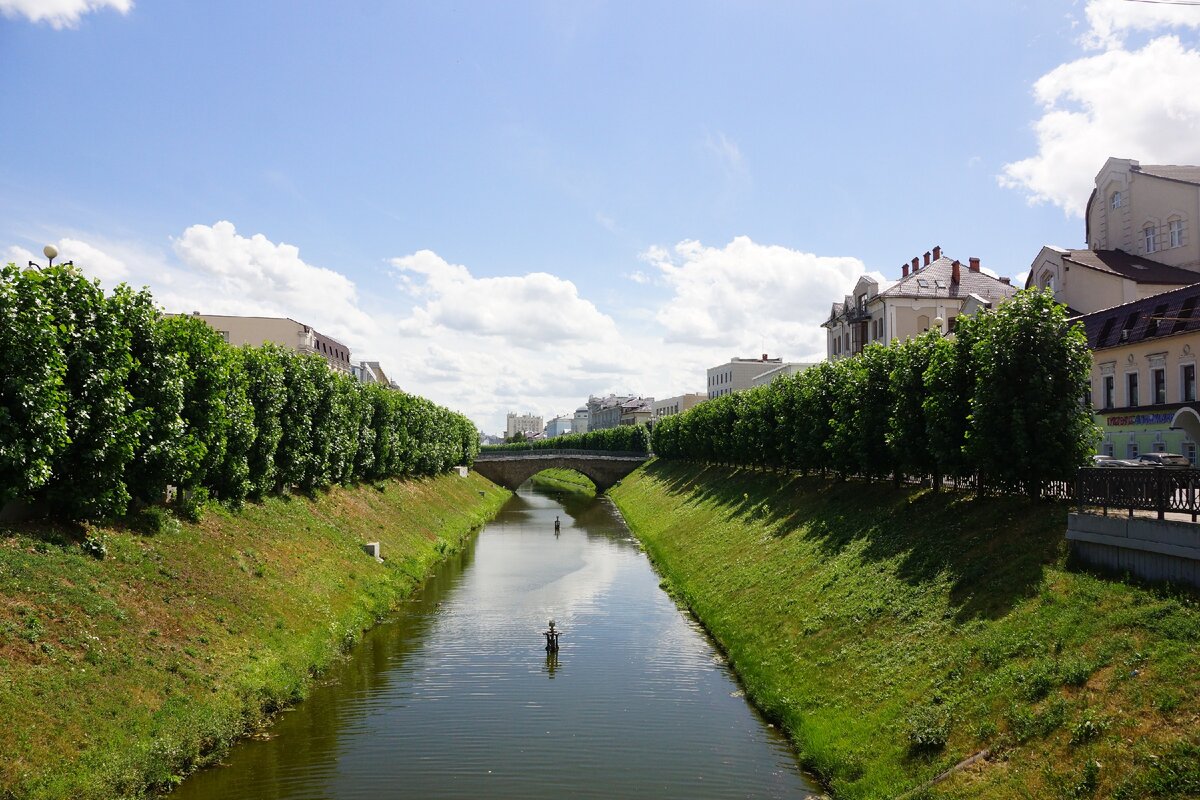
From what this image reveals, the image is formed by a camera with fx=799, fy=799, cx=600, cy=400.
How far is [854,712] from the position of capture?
20.7m

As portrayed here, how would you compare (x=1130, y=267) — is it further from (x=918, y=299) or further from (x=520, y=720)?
(x=520, y=720)

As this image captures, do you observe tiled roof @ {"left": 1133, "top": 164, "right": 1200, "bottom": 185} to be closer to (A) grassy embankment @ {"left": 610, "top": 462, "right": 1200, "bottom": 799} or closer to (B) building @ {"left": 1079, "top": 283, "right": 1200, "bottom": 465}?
(B) building @ {"left": 1079, "top": 283, "right": 1200, "bottom": 465}

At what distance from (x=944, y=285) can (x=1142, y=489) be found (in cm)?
6624

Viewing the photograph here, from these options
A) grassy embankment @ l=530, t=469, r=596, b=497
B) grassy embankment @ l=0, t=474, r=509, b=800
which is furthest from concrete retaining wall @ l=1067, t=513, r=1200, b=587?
grassy embankment @ l=530, t=469, r=596, b=497

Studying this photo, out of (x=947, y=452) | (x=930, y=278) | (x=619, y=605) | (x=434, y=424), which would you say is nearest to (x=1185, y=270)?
(x=930, y=278)

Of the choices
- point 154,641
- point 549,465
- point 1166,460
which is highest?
point 1166,460

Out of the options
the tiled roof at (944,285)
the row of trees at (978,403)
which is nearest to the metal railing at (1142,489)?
the row of trees at (978,403)

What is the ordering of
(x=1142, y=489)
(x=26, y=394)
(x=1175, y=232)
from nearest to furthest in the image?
(x=1142, y=489) < (x=26, y=394) < (x=1175, y=232)

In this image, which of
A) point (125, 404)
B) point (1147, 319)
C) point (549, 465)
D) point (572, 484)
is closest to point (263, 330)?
point (549, 465)

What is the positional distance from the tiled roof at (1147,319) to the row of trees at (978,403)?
1661cm

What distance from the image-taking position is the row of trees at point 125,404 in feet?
71.3

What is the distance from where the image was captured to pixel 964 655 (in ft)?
63.8

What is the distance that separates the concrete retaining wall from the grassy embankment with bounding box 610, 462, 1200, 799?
0.63 m

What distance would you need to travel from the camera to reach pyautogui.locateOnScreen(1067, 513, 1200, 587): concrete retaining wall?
1736 cm
